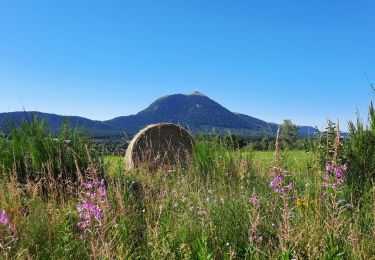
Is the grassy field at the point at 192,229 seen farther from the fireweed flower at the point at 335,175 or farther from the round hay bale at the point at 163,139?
the round hay bale at the point at 163,139

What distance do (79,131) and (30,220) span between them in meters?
4.27

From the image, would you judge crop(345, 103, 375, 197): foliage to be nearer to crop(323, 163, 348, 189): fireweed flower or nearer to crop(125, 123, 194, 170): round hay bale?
crop(323, 163, 348, 189): fireweed flower

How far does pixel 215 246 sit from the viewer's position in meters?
4.16

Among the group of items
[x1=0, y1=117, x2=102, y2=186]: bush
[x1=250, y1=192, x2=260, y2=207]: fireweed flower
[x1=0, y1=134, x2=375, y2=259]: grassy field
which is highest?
[x1=0, y1=117, x2=102, y2=186]: bush

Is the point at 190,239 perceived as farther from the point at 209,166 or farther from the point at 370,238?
the point at 209,166

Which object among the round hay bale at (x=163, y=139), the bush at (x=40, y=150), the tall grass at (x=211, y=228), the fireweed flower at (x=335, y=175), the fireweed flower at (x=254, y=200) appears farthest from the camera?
the round hay bale at (x=163, y=139)

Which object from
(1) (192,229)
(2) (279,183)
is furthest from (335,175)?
(2) (279,183)

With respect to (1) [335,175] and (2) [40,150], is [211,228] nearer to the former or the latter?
(1) [335,175]

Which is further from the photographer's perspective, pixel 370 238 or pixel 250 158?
pixel 250 158

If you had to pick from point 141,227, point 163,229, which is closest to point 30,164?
point 141,227

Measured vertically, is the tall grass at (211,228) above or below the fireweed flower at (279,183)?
below

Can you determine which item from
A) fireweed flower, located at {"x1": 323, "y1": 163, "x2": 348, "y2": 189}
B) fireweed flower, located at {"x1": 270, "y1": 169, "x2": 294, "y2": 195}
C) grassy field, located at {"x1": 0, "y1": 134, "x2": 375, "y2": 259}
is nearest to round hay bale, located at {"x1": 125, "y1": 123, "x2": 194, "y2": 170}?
grassy field, located at {"x1": 0, "y1": 134, "x2": 375, "y2": 259}

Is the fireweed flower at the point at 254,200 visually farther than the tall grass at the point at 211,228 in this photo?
Yes

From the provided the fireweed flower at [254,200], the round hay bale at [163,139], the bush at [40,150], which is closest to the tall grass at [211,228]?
the fireweed flower at [254,200]
